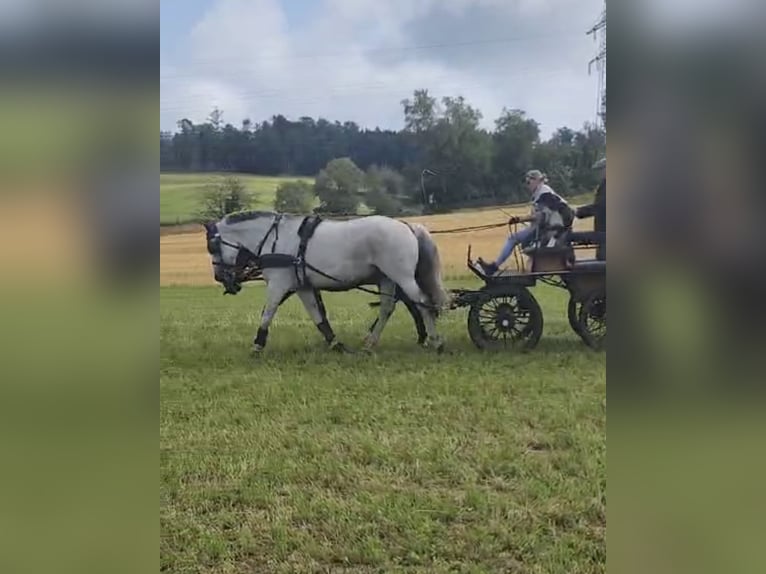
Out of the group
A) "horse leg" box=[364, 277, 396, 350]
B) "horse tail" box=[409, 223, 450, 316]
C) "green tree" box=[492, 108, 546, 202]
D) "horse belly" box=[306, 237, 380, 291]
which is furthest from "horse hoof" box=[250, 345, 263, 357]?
"green tree" box=[492, 108, 546, 202]

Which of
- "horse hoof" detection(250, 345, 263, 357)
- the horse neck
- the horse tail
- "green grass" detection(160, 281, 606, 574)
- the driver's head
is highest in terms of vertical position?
the driver's head

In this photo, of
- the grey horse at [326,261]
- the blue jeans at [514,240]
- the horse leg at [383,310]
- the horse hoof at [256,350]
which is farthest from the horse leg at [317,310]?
the blue jeans at [514,240]

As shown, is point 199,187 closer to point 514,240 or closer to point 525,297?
point 514,240

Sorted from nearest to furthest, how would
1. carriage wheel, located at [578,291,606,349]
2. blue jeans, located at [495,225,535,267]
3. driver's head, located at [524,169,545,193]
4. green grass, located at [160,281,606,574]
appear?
green grass, located at [160,281,606,574], carriage wheel, located at [578,291,606,349], driver's head, located at [524,169,545,193], blue jeans, located at [495,225,535,267]

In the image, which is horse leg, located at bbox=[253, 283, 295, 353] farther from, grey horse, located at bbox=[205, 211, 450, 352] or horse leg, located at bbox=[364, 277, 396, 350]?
horse leg, located at bbox=[364, 277, 396, 350]

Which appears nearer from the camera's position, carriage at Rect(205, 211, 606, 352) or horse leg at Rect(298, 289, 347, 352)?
carriage at Rect(205, 211, 606, 352)
